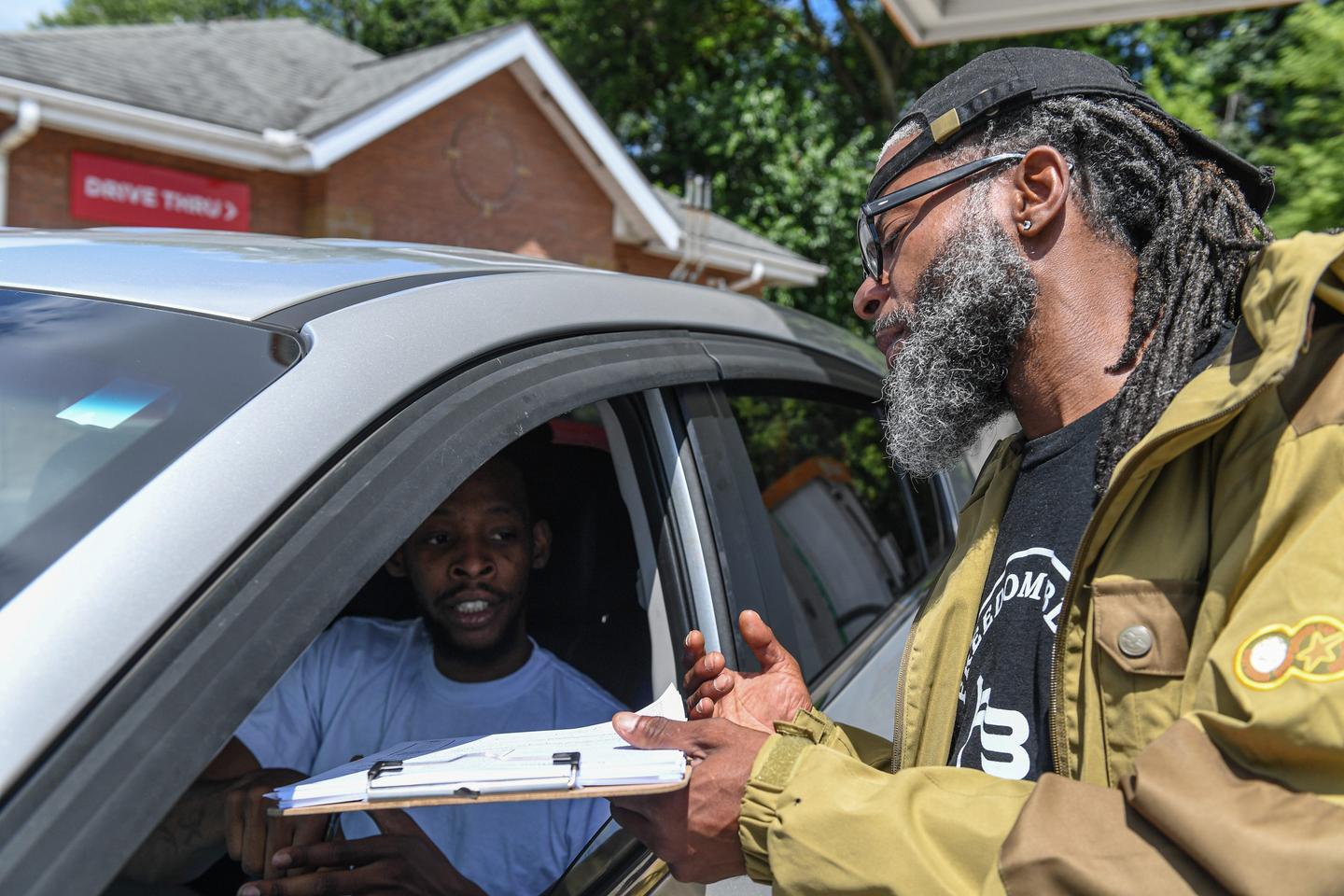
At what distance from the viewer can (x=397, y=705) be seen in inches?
86.0

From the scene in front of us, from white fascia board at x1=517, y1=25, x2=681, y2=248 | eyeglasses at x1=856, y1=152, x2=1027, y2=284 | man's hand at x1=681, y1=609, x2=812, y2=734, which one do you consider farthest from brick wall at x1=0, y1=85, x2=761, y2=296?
man's hand at x1=681, y1=609, x2=812, y2=734

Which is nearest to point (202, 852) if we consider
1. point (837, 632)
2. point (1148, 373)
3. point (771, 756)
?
point (771, 756)

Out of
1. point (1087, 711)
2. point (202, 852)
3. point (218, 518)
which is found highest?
point (218, 518)

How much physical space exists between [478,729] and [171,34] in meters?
13.2

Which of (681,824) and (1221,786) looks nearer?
A: (1221,786)

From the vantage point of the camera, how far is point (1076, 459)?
1.61 metres

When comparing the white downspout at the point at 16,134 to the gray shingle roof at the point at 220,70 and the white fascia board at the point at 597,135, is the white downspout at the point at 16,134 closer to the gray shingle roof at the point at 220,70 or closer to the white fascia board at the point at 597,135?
the gray shingle roof at the point at 220,70

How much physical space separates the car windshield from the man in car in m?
0.68

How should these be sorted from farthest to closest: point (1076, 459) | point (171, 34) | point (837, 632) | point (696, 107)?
point (696, 107), point (171, 34), point (837, 632), point (1076, 459)

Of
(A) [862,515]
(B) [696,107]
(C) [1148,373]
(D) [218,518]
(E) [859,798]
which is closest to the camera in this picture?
(D) [218,518]

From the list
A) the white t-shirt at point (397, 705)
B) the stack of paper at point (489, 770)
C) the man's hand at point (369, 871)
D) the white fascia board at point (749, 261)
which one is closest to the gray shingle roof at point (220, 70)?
the white fascia board at point (749, 261)

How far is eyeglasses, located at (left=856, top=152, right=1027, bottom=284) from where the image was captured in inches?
69.9

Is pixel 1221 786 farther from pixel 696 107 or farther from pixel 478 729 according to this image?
pixel 696 107

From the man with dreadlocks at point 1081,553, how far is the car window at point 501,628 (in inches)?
17.9
